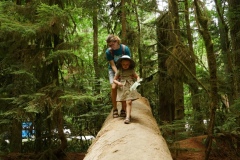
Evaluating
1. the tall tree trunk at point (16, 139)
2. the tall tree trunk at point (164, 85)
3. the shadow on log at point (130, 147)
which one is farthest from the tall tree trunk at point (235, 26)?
the tall tree trunk at point (16, 139)

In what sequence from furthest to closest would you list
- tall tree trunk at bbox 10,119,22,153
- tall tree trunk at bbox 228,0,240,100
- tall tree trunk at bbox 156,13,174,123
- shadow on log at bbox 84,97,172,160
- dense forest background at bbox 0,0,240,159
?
1. tall tree trunk at bbox 156,13,174,123
2. tall tree trunk at bbox 228,0,240,100
3. tall tree trunk at bbox 10,119,22,153
4. dense forest background at bbox 0,0,240,159
5. shadow on log at bbox 84,97,172,160

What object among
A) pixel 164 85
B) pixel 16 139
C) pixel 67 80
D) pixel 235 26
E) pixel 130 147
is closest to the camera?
pixel 130 147

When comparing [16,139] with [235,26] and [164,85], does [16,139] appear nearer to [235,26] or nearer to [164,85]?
[164,85]

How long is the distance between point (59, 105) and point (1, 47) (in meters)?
3.23

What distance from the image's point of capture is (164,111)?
11.5 m

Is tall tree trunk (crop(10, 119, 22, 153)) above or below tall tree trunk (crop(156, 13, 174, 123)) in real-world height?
below

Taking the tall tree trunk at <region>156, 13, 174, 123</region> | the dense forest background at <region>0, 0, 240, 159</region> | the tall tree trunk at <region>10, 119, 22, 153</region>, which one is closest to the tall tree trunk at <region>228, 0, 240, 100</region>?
the dense forest background at <region>0, 0, 240, 159</region>

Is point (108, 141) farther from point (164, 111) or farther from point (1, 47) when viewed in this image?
point (164, 111)

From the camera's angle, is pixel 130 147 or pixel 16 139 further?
pixel 16 139

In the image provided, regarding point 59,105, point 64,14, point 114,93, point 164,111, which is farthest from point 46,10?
point 164,111

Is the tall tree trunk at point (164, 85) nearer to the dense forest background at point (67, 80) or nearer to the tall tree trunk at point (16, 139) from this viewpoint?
the dense forest background at point (67, 80)

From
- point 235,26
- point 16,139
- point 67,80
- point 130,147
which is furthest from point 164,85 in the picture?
point 130,147

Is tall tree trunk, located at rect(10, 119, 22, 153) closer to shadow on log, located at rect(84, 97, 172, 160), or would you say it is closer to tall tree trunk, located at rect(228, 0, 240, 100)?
shadow on log, located at rect(84, 97, 172, 160)

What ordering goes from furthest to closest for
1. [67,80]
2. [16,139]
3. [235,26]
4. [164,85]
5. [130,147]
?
[235,26]
[164,85]
[16,139]
[67,80]
[130,147]
